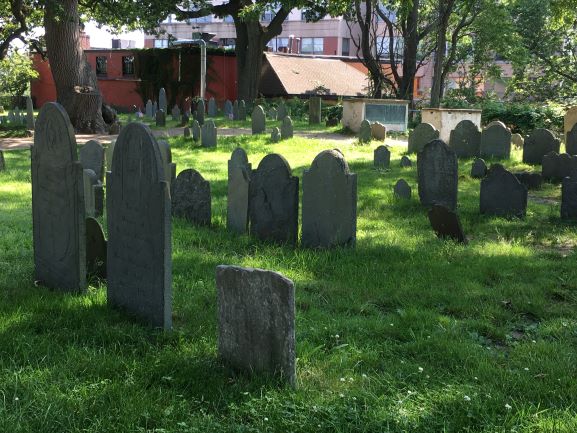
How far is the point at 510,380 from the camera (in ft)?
11.7

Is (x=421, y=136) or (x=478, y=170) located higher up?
(x=421, y=136)

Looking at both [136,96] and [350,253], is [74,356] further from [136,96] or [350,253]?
[136,96]

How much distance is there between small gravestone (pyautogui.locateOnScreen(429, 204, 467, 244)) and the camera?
709 centimetres

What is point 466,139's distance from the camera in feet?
45.8

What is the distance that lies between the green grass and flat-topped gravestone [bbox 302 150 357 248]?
0.87ft

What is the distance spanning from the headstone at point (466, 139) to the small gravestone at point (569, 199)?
580 cm

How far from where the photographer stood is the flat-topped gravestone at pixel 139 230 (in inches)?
165

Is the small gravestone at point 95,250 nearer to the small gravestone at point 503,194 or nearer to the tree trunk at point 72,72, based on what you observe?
the small gravestone at point 503,194

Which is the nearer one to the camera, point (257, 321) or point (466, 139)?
point (257, 321)

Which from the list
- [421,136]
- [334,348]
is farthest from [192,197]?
[421,136]

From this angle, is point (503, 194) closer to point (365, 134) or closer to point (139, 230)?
point (139, 230)

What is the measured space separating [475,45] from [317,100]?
15169mm

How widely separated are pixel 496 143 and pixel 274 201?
844cm

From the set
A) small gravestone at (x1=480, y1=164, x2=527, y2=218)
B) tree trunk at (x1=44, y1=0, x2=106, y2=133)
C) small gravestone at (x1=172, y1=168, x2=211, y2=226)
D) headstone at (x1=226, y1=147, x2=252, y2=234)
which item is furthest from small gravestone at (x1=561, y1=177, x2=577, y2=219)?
tree trunk at (x1=44, y1=0, x2=106, y2=133)
